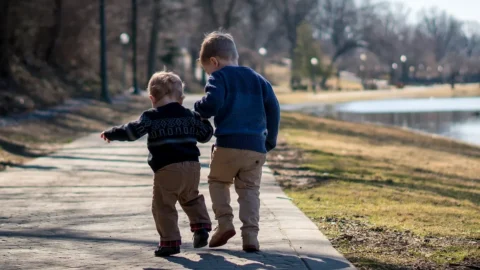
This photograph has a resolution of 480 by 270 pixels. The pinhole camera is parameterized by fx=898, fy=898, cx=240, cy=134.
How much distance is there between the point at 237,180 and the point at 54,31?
31788 mm

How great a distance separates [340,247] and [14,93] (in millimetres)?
21285

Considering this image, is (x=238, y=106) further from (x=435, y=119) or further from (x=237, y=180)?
(x=435, y=119)

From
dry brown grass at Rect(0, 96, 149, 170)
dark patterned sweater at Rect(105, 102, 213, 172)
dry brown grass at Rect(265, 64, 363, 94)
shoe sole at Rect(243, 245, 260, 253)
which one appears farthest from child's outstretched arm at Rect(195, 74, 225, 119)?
dry brown grass at Rect(265, 64, 363, 94)

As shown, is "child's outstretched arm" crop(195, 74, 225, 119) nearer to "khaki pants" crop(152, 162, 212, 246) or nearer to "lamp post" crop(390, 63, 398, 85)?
"khaki pants" crop(152, 162, 212, 246)

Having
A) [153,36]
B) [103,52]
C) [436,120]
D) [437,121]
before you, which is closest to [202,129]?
[103,52]

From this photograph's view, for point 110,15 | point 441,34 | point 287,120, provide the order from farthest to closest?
point 441,34, point 110,15, point 287,120

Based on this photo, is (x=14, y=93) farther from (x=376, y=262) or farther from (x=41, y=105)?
(x=376, y=262)

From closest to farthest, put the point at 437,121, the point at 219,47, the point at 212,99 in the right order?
the point at 212,99
the point at 219,47
the point at 437,121

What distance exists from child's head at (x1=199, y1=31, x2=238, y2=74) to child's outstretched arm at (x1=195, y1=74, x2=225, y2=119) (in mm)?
182

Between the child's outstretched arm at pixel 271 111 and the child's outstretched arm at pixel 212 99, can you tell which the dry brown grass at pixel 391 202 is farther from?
the child's outstretched arm at pixel 212 99

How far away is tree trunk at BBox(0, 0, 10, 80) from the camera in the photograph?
1016 inches

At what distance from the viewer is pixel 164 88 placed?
6133mm

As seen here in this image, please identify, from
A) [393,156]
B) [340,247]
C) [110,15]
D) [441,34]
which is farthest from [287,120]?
[441,34]

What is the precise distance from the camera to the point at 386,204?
9.22 m
